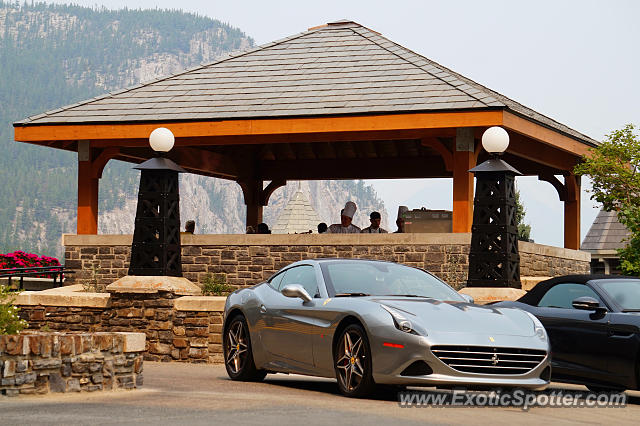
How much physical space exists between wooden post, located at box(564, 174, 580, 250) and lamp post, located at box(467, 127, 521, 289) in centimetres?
1166

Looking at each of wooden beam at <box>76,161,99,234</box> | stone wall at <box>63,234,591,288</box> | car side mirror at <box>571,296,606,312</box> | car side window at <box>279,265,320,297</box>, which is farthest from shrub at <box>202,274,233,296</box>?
car side mirror at <box>571,296,606,312</box>

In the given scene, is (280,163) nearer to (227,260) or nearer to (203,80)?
(203,80)

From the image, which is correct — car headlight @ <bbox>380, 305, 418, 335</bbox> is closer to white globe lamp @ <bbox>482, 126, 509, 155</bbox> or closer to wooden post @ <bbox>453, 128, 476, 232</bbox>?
white globe lamp @ <bbox>482, 126, 509, 155</bbox>

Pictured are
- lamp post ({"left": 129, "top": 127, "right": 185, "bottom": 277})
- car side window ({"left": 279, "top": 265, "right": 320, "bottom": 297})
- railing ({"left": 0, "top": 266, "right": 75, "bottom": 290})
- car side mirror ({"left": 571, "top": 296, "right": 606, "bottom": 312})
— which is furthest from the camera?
railing ({"left": 0, "top": 266, "right": 75, "bottom": 290})

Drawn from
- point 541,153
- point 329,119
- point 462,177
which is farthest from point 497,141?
point 541,153

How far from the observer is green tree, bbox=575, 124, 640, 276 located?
2397 cm

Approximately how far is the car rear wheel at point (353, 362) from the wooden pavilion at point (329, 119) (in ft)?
36.6

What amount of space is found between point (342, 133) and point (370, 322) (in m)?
13.0

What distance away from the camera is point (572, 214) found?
94.4 ft

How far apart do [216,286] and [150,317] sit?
5.69 meters

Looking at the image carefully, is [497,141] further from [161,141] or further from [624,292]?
[624,292]

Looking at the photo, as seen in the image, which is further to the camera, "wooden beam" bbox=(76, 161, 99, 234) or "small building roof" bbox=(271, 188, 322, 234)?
"small building roof" bbox=(271, 188, 322, 234)

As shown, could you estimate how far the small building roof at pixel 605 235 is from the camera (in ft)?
136

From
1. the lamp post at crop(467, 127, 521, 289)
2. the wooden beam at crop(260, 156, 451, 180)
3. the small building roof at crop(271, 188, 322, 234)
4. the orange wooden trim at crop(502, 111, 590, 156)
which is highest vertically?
the orange wooden trim at crop(502, 111, 590, 156)
